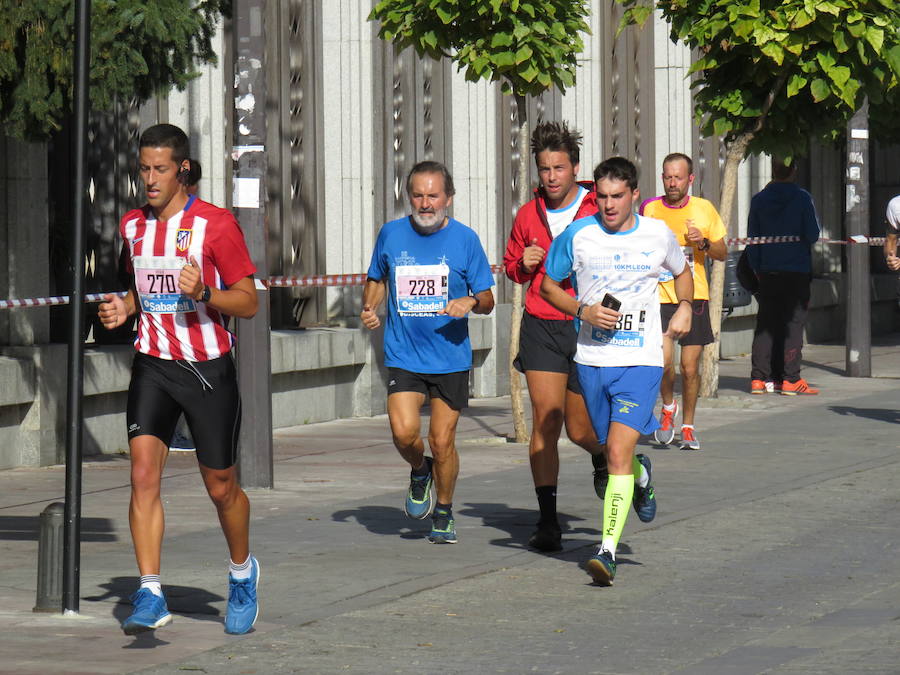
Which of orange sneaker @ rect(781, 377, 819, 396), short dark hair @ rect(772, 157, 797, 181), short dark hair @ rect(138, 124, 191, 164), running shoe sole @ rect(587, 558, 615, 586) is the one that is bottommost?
running shoe sole @ rect(587, 558, 615, 586)

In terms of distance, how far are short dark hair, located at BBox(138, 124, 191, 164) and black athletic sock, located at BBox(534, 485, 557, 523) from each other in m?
2.87

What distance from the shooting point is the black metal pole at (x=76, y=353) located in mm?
7516

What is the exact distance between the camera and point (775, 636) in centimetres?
727

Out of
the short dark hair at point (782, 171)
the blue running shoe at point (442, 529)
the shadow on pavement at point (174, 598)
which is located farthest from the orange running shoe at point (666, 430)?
the shadow on pavement at point (174, 598)

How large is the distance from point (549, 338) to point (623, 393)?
947 mm

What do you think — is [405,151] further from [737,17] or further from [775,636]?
[775,636]

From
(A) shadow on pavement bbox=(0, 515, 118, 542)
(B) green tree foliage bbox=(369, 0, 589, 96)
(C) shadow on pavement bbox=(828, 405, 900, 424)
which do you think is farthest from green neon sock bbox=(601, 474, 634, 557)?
(C) shadow on pavement bbox=(828, 405, 900, 424)

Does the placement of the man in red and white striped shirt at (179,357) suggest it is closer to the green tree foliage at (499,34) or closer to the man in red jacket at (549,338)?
the man in red jacket at (549,338)

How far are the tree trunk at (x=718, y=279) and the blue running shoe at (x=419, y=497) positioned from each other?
7.07m

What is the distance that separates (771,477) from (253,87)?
3.85 meters

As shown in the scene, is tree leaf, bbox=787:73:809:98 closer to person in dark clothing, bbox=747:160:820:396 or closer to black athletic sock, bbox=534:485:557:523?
person in dark clothing, bbox=747:160:820:396

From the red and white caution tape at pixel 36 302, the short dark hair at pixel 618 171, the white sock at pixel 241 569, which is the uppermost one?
the short dark hair at pixel 618 171

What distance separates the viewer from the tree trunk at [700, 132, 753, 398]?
16484 millimetres

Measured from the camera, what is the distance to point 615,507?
838cm
